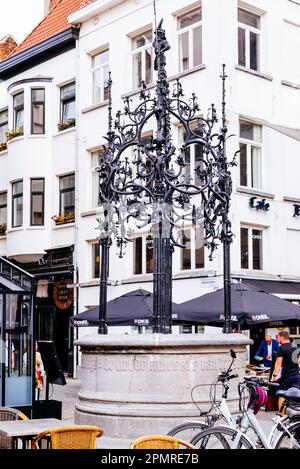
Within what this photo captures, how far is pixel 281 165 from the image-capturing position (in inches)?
861

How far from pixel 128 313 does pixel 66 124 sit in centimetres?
1240

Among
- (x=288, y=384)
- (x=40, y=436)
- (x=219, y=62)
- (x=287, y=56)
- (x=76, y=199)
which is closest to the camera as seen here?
(x=40, y=436)

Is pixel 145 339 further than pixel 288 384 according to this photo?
No

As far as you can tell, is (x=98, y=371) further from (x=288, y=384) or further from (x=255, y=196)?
(x=255, y=196)

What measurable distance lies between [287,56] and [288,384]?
44.9 ft

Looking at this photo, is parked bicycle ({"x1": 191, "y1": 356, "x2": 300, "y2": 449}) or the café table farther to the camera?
parked bicycle ({"x1": 191, "y1": 356, "x2": 300, "y2": 449})

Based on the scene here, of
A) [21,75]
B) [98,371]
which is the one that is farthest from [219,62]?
[98,371]

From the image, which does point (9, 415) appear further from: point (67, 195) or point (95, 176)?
point (67, 195)

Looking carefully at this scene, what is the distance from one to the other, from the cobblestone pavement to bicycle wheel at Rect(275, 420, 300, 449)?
58cm

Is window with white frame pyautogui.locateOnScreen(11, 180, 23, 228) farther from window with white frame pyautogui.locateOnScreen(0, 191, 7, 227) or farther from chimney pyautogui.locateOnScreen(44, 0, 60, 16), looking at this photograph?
chimney pyautogui.locateOnScreen(44, 0, 60, 16)

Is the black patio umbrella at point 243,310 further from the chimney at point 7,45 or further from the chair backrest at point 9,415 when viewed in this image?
the chimney at point 7,45

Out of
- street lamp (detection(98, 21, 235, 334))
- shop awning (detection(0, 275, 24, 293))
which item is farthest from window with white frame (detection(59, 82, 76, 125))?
street lamp (detection(98, 21, 235, 334))

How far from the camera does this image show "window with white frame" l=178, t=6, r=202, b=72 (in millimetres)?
21922

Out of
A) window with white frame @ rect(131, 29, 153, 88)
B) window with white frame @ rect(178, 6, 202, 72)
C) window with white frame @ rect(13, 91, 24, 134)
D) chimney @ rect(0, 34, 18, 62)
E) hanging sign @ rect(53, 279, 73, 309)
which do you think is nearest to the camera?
window with white frame @ rect(178, 6, 202, 72)
